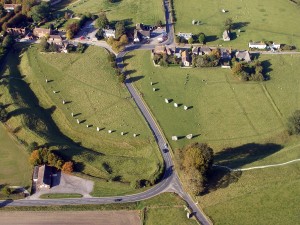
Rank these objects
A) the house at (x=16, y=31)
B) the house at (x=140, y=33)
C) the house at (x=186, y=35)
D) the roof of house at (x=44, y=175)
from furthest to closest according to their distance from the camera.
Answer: the house at (x=16, y=31), the house at (x=186, y=35), the house at (x=140, y=33), the roof of house at (x=44, y=175)

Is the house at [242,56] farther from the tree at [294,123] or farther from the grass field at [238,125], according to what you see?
the tree at [294,123]

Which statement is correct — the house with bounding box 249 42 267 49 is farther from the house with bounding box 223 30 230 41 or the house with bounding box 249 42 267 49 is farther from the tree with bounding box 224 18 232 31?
the tree with bounding box 224 18 232 31

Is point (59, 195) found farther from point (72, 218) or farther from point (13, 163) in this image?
point (13, 163)

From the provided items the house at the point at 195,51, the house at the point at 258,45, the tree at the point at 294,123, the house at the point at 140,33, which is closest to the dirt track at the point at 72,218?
the tree at the point at 294,123

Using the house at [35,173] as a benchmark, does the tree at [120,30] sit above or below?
above

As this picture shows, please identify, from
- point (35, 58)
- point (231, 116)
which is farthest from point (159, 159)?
point (35, 58)

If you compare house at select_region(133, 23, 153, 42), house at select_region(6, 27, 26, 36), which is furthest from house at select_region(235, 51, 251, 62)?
house at select_region(6, 27, 26, 36)

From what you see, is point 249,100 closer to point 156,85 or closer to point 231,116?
point 231,116
